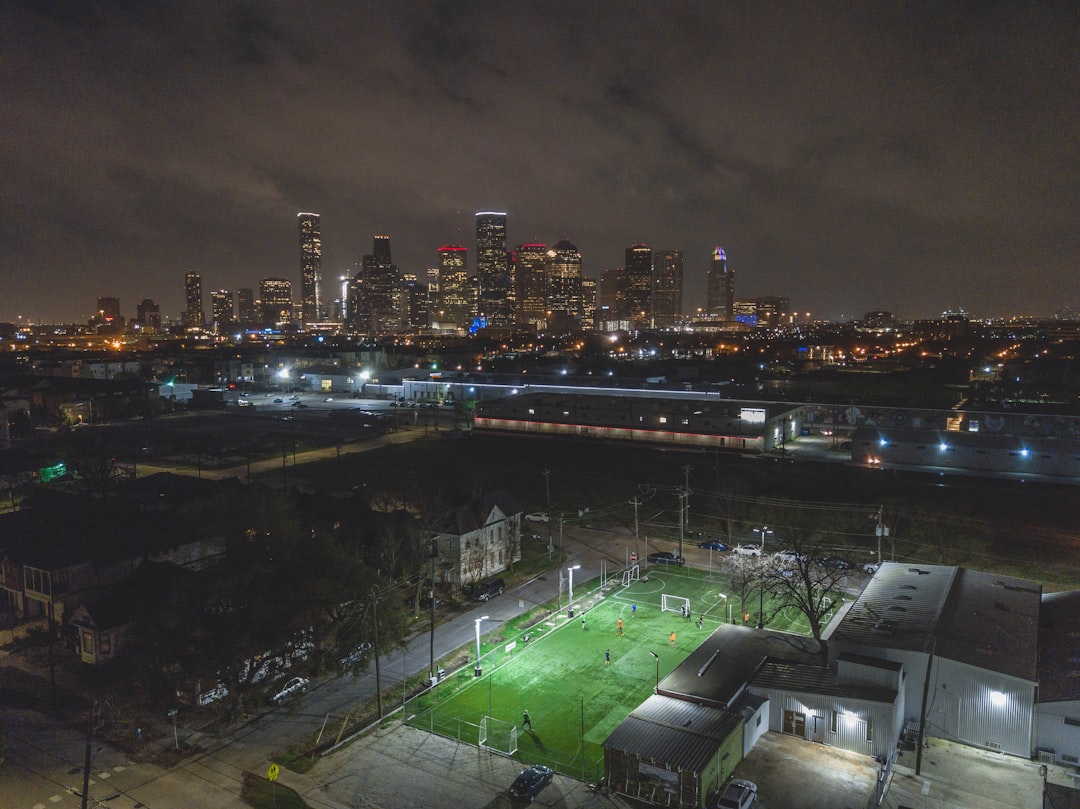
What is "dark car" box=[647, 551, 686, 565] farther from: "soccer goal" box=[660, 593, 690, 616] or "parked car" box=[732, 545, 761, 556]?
"soccer goal" box=[660, 593, 690, 616]

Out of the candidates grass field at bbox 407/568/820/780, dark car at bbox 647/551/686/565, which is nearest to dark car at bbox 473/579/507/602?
grass field at bbox 407/568/820/780

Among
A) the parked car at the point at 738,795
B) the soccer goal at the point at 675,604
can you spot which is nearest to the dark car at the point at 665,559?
the soccer goal at the point at 675,604

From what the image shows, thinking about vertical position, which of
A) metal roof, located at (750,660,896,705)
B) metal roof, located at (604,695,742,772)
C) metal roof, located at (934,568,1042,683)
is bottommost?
metal roof, located at (604,695,742,772)

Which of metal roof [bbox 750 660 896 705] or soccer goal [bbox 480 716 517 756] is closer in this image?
metal roof [bbox 750 660 896 705]

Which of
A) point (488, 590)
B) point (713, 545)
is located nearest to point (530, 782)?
point (488, 590)

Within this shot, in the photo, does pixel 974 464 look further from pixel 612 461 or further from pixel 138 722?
pixel 138 722

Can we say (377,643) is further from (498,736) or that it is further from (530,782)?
(530,782)
